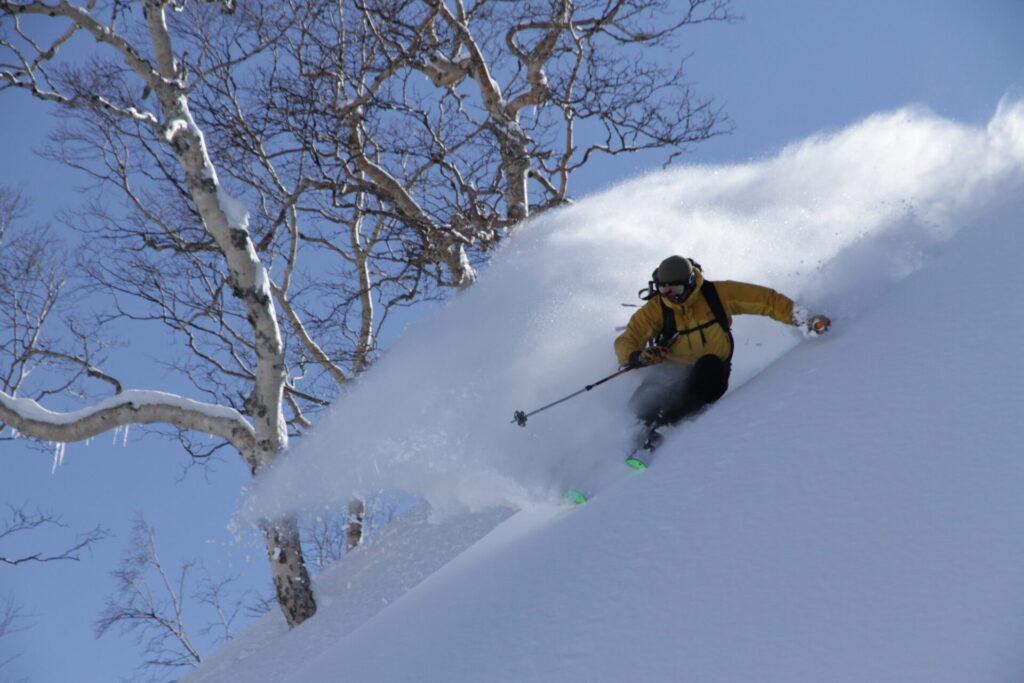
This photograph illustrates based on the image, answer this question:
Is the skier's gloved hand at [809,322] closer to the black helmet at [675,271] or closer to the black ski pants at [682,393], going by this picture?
the black ski pants at [682,393]

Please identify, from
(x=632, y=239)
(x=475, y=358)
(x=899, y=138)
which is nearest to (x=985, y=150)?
(x=899, y=138)

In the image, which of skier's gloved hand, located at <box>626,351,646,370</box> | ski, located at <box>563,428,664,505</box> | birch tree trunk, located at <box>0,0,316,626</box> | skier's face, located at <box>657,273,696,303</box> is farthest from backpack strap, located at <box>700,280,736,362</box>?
birch tree trunk, located at <box>0,0,316,626</box>

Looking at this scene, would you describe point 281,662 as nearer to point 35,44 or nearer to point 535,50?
point 35,44

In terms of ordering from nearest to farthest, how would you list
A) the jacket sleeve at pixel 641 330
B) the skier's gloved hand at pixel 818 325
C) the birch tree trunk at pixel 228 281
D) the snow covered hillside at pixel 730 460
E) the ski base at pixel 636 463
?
the snow covered hillside at pixel 730 460, the ski base at pixel 636 463, the skier's gloved hand at pixel 818 325, the jacket sleeve at pixel 641 330, the birch tree trunk at pixel 228 281

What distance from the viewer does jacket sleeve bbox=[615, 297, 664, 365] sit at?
14.9ft

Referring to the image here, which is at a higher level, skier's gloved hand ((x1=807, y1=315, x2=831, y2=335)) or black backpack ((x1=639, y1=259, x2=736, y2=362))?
→ black backpack ((x1=639, y1=259, x2=736, y2=362))

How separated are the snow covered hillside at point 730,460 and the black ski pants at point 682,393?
13 centimetres

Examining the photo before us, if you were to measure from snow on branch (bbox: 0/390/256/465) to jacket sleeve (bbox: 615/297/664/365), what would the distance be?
2.98 m

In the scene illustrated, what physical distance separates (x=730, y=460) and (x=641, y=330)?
62.3 inches

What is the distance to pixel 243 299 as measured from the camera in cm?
567

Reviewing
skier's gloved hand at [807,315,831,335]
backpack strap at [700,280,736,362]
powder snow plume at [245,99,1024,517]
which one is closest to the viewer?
skier's gloved hand at [807,315,831,335]

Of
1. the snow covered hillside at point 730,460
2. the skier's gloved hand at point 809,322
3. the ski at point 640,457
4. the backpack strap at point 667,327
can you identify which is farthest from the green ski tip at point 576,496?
the skier's gloved hand at point 809,322

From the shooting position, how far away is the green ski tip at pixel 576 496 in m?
3.75

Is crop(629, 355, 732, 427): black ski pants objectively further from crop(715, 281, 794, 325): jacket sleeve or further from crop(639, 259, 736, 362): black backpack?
crop(715, 281, 794, 325): jacket sleeve
